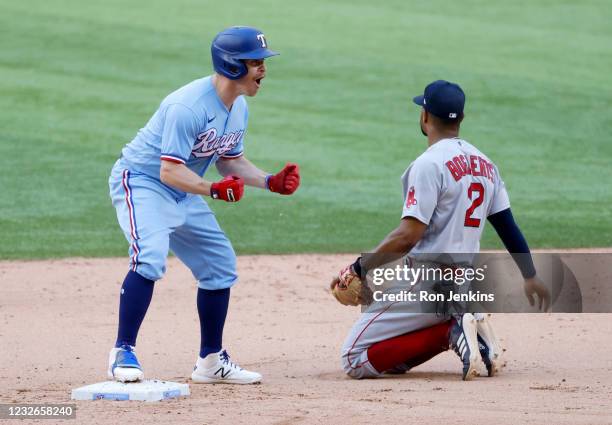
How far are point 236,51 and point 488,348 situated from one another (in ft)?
6.38

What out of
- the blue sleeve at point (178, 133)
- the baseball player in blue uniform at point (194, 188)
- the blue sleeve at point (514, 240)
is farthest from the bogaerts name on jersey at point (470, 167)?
the blue sleeve at point (178, 133)

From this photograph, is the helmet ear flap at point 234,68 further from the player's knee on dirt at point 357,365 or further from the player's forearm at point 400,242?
the player's knee on dirt at point 357,365

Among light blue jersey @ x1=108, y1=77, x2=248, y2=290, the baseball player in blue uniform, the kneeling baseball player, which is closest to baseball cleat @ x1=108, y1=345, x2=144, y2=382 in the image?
the baseball player in blue uniform

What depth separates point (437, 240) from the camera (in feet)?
19.0

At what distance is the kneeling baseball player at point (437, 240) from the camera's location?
222 inches

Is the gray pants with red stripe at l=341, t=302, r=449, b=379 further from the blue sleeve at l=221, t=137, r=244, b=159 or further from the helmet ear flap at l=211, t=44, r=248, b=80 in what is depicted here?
the helmet ear flap at l=211, t=44, r=248, b=80

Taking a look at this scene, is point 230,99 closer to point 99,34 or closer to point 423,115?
point 423,115

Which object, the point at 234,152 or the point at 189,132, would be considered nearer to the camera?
the point at 189,132

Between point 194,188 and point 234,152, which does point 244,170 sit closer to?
point 234,152

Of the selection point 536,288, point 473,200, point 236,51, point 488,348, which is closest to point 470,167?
point 473,200

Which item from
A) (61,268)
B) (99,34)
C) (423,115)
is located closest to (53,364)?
(423,115)

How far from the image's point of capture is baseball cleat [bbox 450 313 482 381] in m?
5.65

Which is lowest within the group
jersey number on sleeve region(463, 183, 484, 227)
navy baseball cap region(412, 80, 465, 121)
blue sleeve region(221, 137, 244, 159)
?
jersey number on sleeve region(463, 183, 484, 227)

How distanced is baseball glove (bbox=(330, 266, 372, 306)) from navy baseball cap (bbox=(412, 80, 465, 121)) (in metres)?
0.90
